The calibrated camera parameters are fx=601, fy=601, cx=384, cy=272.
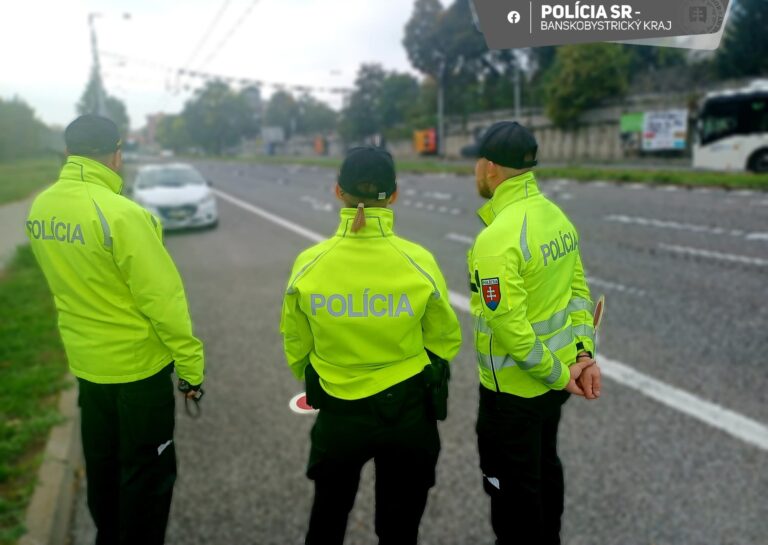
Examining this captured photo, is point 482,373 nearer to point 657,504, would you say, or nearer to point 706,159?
point 657,504

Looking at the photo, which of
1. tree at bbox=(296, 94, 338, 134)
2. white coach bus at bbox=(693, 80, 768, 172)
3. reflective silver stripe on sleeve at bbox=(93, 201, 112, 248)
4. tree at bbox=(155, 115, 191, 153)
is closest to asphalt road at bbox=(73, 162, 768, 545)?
reflective silver stripe on sleeve at bbox=(93, 201, 112, 248)

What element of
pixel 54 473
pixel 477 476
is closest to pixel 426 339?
pixel 477 476

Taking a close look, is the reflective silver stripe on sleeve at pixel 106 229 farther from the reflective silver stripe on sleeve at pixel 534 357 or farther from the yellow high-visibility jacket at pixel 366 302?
the reflective silver stripe on sleeve at pixel 534 357

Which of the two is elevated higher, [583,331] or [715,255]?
[583,331]

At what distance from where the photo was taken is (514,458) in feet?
7.43

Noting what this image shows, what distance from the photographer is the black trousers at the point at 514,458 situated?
225cm

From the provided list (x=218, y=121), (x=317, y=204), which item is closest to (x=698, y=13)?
(x=317, y=204)

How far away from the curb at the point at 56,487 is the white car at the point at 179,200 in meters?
8.85

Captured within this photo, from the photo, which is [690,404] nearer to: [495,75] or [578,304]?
[578,304]

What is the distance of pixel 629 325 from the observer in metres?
6.57

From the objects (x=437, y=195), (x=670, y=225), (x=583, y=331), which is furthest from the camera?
(x=437, y=195)

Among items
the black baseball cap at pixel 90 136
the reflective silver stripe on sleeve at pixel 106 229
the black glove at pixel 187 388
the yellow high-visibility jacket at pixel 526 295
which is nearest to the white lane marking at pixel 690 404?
the yellow high-visibility jacket at pixel 526 295

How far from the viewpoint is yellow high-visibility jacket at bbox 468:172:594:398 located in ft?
6.46

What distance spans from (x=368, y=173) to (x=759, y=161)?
23815 millimetres
